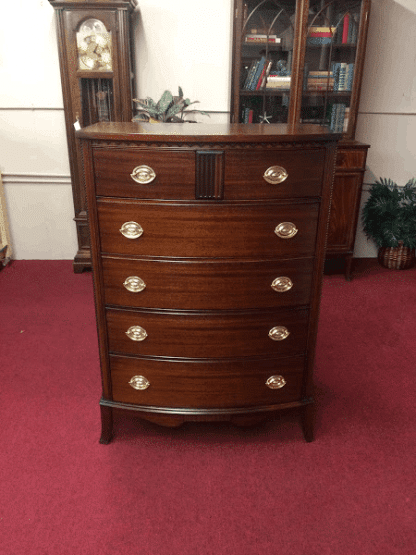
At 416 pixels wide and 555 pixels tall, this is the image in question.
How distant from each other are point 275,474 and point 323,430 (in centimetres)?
35

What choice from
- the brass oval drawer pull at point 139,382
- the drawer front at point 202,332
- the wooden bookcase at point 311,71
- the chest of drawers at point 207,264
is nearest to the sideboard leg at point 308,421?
the chest of drawers at point 207,264

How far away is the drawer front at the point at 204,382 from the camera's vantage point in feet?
5.55

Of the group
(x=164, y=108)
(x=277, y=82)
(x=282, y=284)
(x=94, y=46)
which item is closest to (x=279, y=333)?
(x=282, y=284)

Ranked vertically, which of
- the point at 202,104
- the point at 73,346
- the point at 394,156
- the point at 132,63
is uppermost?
the point at 132,63

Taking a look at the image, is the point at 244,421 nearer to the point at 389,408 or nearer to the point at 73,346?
the point at 389,408

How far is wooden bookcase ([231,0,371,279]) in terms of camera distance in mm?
3176

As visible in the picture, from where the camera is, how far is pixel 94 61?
10.5ft

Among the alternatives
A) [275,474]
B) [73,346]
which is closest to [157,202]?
[275,474]

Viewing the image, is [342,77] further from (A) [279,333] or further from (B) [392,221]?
(A) [279,333]

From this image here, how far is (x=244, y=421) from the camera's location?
1.76 m

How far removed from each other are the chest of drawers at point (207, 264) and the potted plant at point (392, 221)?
7.18 feet

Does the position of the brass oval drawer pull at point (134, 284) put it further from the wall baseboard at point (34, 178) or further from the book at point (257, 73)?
the wall baseboard at point (34, 178)

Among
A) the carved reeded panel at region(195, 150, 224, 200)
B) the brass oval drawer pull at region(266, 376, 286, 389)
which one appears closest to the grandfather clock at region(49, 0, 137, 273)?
the carved reeded panel at region(195, 150, 224, 200)

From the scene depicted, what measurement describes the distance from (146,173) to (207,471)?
1089mm
